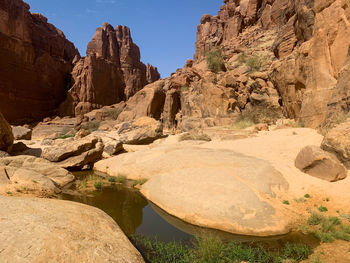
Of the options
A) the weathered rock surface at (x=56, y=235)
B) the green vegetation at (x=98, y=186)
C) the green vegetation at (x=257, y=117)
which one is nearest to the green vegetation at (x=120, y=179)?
the green vegetation at (x=98, y=186)

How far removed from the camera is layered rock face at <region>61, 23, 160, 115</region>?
38.8m

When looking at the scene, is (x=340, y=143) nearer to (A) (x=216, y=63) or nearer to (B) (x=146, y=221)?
(B) (x=146, y=221)

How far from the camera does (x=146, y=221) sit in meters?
5.67

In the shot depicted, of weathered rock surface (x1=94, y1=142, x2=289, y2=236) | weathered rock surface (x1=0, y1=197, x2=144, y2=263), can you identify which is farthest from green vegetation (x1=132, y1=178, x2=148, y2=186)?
weathered rock surface (x1=0, y1=197, x2=144, y2=263)

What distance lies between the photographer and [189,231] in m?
5.13

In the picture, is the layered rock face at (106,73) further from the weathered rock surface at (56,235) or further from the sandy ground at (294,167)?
the weathered rock surface at (56,235)

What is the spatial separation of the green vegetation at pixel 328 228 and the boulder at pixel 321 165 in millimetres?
1626

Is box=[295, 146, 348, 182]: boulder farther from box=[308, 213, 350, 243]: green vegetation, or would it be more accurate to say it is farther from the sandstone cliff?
the sandstone cliff

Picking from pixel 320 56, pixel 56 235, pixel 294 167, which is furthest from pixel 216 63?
pixel 56 235

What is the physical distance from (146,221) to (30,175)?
13.9ft

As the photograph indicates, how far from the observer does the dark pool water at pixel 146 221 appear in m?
4.72

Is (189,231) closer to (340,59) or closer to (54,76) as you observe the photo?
(340,59)

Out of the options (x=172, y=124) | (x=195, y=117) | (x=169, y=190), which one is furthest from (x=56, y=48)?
(x=169, y=190)

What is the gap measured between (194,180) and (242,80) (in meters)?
Answer: 14.4
